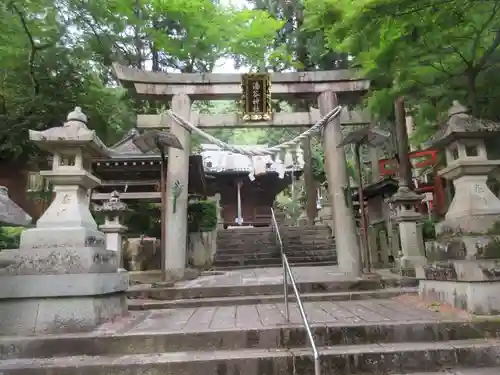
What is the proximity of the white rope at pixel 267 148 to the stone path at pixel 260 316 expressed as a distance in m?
3.25

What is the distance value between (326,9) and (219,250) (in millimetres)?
9163

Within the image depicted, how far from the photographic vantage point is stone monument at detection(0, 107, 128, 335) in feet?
13.8

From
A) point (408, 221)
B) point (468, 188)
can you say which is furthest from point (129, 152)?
point (468, 188)

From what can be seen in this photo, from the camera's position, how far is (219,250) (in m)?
13.9

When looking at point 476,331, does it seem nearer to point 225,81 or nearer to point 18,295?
point 18,295

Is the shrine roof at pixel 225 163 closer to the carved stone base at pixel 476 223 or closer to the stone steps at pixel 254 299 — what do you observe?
the stone steps at pixel 254 299

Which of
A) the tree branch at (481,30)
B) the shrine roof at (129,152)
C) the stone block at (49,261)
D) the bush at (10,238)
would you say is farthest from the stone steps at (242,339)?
the shrine roof at (129,152)

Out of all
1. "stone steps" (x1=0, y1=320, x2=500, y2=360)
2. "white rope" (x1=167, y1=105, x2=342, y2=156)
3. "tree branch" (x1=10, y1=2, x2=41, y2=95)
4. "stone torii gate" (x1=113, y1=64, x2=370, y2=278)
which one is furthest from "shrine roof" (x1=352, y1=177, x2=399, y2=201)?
"tree branch" (x1=10, y1=2, x2=41, y2=95)

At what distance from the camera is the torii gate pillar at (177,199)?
8.04m

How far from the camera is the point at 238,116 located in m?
9.12

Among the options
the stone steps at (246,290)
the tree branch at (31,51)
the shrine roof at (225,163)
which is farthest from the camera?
the shrine roof at (225,163)

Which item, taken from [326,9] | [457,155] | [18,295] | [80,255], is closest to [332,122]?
[326,9]

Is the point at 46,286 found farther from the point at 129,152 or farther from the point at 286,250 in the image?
Answer: the point at 129,152

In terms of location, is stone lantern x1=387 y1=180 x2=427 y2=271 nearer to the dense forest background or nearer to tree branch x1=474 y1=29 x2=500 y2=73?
the dense forest background
